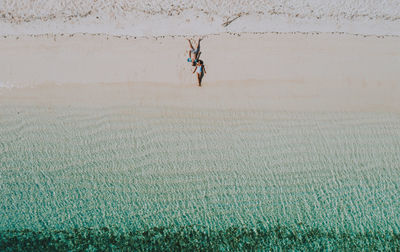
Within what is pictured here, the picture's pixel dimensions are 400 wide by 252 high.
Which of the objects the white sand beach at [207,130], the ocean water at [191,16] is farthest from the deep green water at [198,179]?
the ocean water at [191,16]

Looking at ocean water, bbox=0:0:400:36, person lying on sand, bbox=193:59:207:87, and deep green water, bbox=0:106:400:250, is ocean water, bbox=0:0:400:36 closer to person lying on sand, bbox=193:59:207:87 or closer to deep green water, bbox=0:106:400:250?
person lying on sand, bbox=193:59:207:87

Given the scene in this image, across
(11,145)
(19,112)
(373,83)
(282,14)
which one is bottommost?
(11,145)

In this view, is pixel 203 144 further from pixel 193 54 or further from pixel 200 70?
pixel 193 54

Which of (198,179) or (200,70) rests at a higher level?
(200,70)

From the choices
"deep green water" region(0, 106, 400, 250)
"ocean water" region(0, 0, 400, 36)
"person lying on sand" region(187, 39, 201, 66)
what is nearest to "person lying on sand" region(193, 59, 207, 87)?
"person lying on sand" region(187, 39, 201, 66)

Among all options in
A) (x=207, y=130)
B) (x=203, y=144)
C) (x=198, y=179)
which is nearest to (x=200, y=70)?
(x=207, y=130)

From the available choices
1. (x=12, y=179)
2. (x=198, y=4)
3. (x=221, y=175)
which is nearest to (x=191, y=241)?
(x=221, y=175)

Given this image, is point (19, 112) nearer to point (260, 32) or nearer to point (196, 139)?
point (196, 139)
